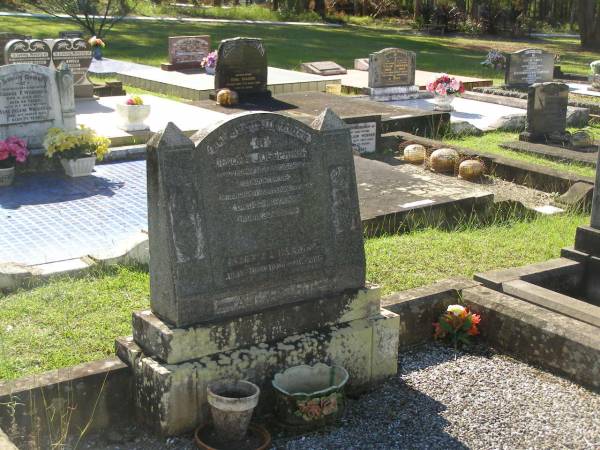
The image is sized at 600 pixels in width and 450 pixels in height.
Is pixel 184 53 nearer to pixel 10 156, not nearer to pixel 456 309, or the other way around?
pixel 10 156

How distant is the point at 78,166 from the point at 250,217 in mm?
6667

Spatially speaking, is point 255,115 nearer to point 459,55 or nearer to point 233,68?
point 233,68

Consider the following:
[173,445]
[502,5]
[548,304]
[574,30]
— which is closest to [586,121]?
[548,304]

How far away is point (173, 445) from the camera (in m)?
4.48

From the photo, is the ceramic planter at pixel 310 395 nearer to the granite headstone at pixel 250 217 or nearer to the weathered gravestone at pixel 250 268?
the weathered gravestone at pixel 250 268

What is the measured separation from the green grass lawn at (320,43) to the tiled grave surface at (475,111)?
5.92 m

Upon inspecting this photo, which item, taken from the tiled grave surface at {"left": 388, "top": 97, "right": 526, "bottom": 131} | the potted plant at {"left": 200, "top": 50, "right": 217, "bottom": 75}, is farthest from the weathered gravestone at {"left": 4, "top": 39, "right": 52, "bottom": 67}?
the tiled grave surface at {"left": 388, "top": 97, "right": 526, "bottom": 131}

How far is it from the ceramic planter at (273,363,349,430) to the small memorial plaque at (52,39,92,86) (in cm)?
1288

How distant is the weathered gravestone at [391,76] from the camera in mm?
17547

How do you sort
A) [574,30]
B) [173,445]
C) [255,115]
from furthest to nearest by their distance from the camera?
[574,30] < [255,115] < [173,445]

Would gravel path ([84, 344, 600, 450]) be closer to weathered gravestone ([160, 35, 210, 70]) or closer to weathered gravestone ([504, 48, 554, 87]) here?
weathered gravestone ([504, 48, 554, 87])

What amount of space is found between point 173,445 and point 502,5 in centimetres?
3938

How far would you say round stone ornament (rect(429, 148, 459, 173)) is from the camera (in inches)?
444

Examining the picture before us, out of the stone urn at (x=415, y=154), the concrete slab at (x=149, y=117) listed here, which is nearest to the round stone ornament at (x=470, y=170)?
the stone urn at (x=415, y=154)
